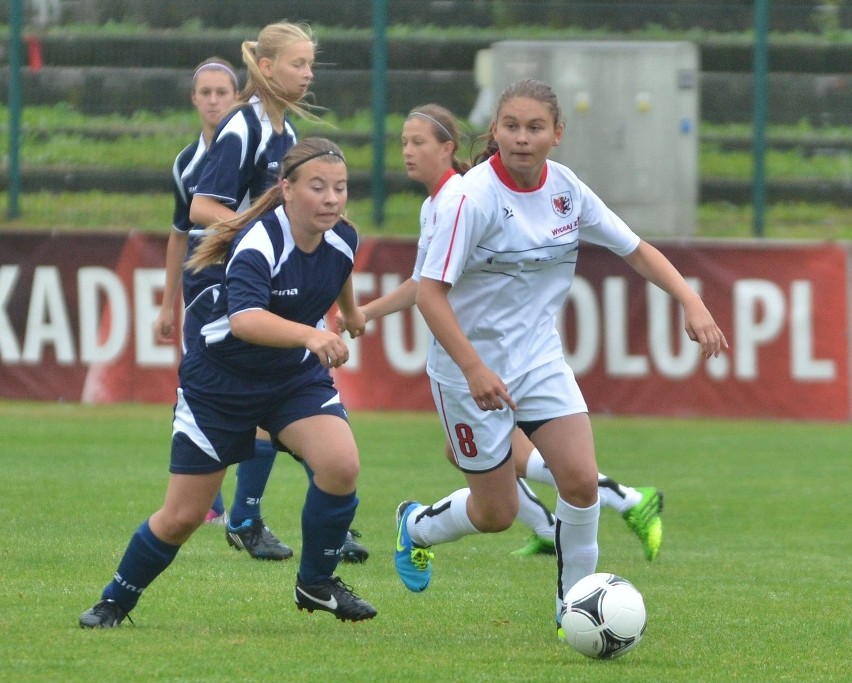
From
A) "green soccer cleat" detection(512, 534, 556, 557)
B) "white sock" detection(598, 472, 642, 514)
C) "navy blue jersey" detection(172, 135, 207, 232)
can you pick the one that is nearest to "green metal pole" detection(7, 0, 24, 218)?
"navy blue jersey" detection(172, 135, 207, 232)

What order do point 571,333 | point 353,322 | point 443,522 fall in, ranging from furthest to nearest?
1. point 571,333
2. point 443,522
3. point 353,322

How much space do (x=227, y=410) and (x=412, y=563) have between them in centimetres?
119

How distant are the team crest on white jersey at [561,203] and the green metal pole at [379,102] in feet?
27.1

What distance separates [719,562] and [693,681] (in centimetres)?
239

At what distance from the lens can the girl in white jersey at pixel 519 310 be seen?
197 inches

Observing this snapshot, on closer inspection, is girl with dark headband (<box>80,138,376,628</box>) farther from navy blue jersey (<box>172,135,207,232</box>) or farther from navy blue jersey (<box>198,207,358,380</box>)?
navy blue jersey (<box>172,135,207,232</box>)

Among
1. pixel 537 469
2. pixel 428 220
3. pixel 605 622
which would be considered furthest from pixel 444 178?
pixel 605 622

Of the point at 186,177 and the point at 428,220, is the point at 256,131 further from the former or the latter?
the point at 428,220

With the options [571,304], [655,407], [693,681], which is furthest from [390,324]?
[693,681]

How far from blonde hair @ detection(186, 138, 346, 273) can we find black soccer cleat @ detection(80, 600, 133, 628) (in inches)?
44.3

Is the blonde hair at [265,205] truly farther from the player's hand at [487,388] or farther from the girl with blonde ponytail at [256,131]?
the girl with blonde ponytail at [256,131]

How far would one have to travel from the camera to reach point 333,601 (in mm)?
5152

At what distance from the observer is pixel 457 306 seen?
530cm

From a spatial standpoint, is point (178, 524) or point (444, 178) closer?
point (178, 524)
